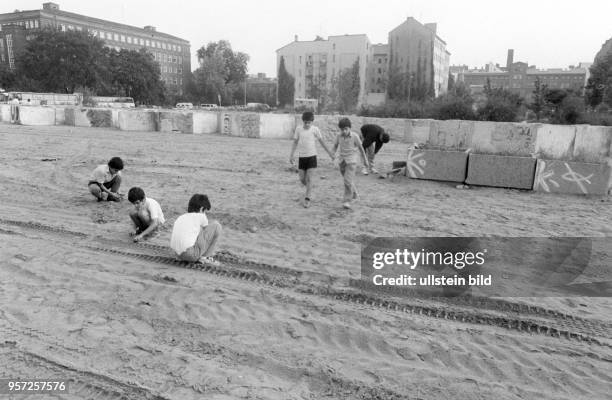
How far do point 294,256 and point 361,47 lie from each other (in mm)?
74900

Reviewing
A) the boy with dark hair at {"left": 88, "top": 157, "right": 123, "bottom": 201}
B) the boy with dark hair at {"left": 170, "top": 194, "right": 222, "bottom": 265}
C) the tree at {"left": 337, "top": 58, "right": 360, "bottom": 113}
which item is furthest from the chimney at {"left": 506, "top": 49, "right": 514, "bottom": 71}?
the boy with dark hair at {"left": 170, "top": 194, "right": 222, "bottom": 265}

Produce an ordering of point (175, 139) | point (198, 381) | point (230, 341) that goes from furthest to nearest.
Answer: point (175, 139) → point (230, 341) → point (198, 381)

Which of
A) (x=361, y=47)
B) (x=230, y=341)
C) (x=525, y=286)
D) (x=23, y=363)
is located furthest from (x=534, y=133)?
(x=361, y=47)

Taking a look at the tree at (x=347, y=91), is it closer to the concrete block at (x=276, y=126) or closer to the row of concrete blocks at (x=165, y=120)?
the row of concrete blocks at (x=165, y=120)

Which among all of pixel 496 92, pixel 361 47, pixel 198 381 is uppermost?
pixel 361 47

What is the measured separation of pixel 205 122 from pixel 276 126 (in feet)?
12.5

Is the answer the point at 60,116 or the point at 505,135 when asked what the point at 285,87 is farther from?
the point at 505,135

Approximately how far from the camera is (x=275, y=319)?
392 cm

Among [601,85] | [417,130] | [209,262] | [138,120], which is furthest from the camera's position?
[601,85]

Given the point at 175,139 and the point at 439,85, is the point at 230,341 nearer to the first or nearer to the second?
the point at 175,139

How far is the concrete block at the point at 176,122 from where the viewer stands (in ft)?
70.0

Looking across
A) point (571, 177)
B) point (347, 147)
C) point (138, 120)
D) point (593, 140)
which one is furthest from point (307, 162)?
point (138, 120)

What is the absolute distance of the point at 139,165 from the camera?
12.0 meters

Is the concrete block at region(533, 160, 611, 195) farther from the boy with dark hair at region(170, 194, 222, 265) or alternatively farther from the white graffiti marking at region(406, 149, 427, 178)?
the boy with dark hair at region(170, 194, 222, 265)
